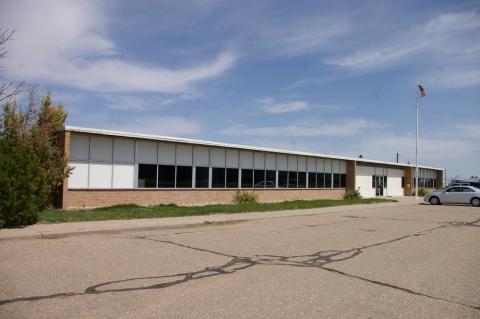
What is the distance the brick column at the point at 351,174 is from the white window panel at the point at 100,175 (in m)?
24.0

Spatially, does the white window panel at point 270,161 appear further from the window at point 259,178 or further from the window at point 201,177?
the window at point 201,177

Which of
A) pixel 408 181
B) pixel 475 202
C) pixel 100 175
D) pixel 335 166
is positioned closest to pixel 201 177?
pixel 100 175

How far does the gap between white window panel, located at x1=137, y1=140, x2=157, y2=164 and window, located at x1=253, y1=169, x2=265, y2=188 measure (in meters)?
8.48

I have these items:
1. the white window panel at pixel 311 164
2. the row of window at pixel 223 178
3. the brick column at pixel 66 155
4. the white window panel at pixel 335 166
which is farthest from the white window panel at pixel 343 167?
the brick column at pixel 66 155

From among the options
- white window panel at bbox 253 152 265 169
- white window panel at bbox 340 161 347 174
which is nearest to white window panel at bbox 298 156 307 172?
white window panel at bbox 253 152 265 169

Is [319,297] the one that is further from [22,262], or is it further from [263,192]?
[263,192]

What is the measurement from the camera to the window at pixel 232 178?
28750mm

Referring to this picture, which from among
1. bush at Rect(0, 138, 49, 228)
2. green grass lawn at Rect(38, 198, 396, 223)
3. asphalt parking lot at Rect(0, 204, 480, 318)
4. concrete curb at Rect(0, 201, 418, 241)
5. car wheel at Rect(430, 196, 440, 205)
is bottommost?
asphalt parking lot at Rect(0, 204, 480, 318)

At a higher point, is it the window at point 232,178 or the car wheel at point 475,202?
the window at point 232,178

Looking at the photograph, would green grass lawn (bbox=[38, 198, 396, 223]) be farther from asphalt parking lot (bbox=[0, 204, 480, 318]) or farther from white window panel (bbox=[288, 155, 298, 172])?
white window panel (bbox=[288, 155, 298, 172])

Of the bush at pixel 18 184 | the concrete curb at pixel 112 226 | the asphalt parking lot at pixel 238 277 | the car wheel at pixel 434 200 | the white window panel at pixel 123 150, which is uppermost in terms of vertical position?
the white window panel at pixel 123 150

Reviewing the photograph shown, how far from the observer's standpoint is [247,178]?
99.0 feet

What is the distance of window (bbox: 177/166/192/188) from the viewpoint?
25.5m

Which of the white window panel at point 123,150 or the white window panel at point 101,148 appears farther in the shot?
the white window panel at point 123,150
